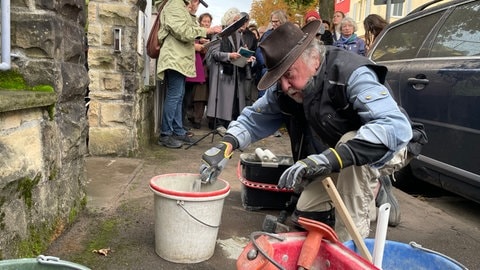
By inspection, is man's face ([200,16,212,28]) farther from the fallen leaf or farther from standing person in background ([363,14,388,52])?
the fallen leaf

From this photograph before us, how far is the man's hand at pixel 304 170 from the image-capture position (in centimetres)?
205

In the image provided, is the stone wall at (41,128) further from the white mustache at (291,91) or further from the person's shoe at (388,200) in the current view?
the person's shoe at (388,200)

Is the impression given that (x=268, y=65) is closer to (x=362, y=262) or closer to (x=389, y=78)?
(x=362, y=262)

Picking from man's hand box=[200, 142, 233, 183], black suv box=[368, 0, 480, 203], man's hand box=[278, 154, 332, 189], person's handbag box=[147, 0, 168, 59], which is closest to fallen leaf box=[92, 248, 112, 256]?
man's hand box=[200, 142, 233, 183]

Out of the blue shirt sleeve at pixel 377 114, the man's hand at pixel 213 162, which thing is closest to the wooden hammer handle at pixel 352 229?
the blue shirt sleeve at pixel 377 114

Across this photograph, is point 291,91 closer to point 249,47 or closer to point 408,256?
point 408,256

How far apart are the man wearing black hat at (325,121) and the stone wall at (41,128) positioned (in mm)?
852

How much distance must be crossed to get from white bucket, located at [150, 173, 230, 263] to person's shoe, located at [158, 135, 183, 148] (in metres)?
2.91

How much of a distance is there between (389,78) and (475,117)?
126cm

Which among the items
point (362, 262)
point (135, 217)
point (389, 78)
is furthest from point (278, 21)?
point (362, 262)

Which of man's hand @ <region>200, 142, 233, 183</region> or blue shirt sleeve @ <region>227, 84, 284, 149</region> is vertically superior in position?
blue shirt sleeve @ <region>227, 84, 284, 149</region>

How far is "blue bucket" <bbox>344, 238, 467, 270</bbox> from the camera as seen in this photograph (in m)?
1.88

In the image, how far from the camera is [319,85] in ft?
7.89

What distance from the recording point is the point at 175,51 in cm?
521
